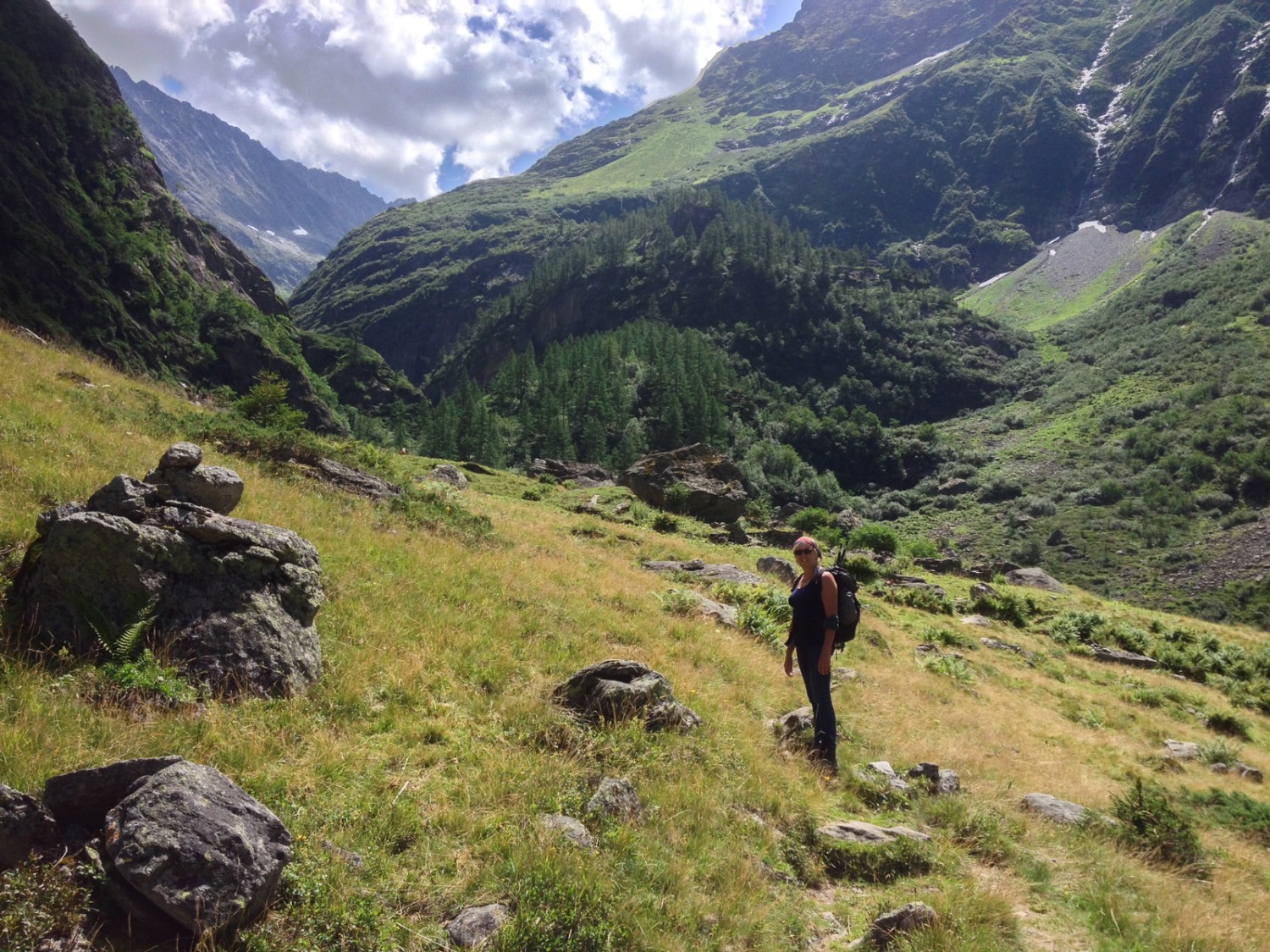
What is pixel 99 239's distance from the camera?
7244 cm

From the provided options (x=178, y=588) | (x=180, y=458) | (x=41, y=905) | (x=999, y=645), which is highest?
(x=180, y=458)

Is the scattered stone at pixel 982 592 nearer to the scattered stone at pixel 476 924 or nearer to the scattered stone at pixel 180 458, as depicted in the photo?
the scattered stone at pixel 476 924

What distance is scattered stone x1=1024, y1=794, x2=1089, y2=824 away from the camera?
791cm

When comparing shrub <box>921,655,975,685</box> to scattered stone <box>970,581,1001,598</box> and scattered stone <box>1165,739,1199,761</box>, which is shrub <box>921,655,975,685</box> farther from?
scattered stone <box>970,581,1001,598</box>

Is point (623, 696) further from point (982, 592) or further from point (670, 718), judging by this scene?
point (982, 592)

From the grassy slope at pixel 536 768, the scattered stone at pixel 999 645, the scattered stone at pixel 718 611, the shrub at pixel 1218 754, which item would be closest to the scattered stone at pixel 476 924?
the grassy slope at pixel 536 768

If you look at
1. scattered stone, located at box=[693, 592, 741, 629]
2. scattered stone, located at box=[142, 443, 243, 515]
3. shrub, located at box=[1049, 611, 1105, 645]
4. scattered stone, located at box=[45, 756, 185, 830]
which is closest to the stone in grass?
scattered stone, located at box=[45, 756, 185, 830]

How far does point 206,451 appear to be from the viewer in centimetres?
1406

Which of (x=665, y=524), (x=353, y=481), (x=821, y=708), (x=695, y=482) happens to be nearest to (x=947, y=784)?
(x=821, y=708)

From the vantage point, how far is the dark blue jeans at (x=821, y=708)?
823 centimetres

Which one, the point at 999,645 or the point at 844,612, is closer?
the point at 844,612

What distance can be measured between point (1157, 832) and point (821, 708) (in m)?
4.18

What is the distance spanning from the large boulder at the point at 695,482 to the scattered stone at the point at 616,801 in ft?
103

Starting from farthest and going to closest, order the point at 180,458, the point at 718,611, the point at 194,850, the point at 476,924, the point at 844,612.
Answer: the point at 718,611 < the point at 180,458 < the point at 844,612 < the point at 476,924 < the point at 194,850
